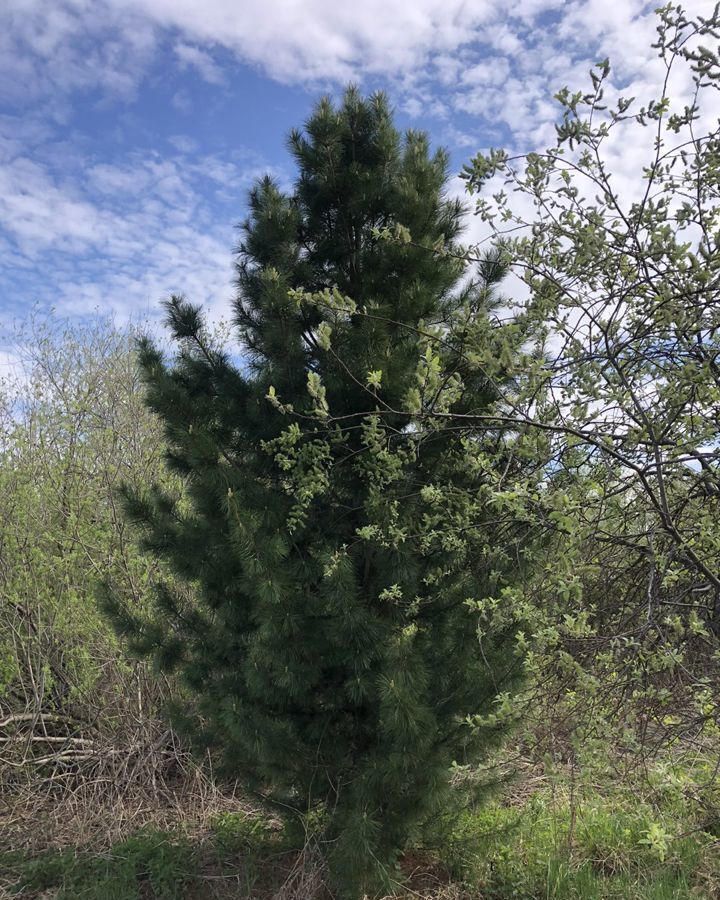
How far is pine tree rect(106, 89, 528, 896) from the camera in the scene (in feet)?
11.4

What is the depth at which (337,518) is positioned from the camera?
3.88 m

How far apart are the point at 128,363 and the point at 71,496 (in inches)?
79.5

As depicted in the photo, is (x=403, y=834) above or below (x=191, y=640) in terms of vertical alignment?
below

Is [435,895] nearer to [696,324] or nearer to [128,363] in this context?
[696,324]

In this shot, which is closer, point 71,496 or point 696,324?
point 696,324

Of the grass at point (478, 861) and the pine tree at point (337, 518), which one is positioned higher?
the pine tree at point (337, 518)

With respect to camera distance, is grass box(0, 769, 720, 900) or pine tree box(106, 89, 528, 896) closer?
pine tree box(106, 89, 528, 896)

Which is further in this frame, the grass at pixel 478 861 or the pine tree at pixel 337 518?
the grass at pixel 478 861

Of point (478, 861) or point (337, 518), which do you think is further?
point (478, 861)

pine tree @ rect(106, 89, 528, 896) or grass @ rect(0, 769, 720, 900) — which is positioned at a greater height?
pine tree @ rect(106, 89, 528, 896)

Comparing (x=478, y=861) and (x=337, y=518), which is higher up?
(x=337, y=518)

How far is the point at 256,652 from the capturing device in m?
3.58

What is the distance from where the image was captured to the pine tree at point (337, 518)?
3.48m

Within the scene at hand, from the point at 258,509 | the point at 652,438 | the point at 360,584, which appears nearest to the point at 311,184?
the point at 258,509
